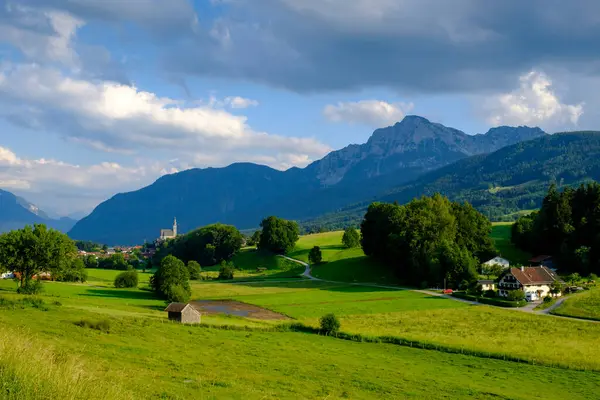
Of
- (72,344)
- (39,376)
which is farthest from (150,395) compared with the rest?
(72,344)

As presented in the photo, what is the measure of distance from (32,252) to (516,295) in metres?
85.5

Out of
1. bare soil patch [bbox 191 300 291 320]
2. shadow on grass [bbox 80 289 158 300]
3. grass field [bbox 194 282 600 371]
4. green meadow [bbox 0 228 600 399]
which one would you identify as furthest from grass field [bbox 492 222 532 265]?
Answer: shadow on grass [bbox 80 289 158 300]

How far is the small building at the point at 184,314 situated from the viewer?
193 feet

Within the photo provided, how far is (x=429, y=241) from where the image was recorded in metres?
117

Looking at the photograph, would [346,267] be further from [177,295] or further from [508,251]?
[177,295]

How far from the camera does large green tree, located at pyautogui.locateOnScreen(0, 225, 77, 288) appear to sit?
79.9 m

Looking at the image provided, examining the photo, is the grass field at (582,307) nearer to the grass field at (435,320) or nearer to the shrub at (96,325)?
the grass field at (435,320)

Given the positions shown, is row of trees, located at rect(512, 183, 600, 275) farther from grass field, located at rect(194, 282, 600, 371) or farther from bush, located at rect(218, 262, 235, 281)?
bush, located at rect(218, 262, 235, 281)

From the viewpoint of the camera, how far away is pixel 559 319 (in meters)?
72.2

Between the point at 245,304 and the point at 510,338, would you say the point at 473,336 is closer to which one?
the point at 510,338

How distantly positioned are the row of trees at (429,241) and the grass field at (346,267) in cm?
351

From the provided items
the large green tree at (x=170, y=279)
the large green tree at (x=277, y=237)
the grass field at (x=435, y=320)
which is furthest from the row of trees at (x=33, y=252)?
the large green tree at (x=277, y=237)

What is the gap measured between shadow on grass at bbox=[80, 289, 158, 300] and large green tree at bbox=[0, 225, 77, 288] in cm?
822

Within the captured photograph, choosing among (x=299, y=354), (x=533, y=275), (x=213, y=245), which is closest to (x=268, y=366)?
(x=299, y=354)
